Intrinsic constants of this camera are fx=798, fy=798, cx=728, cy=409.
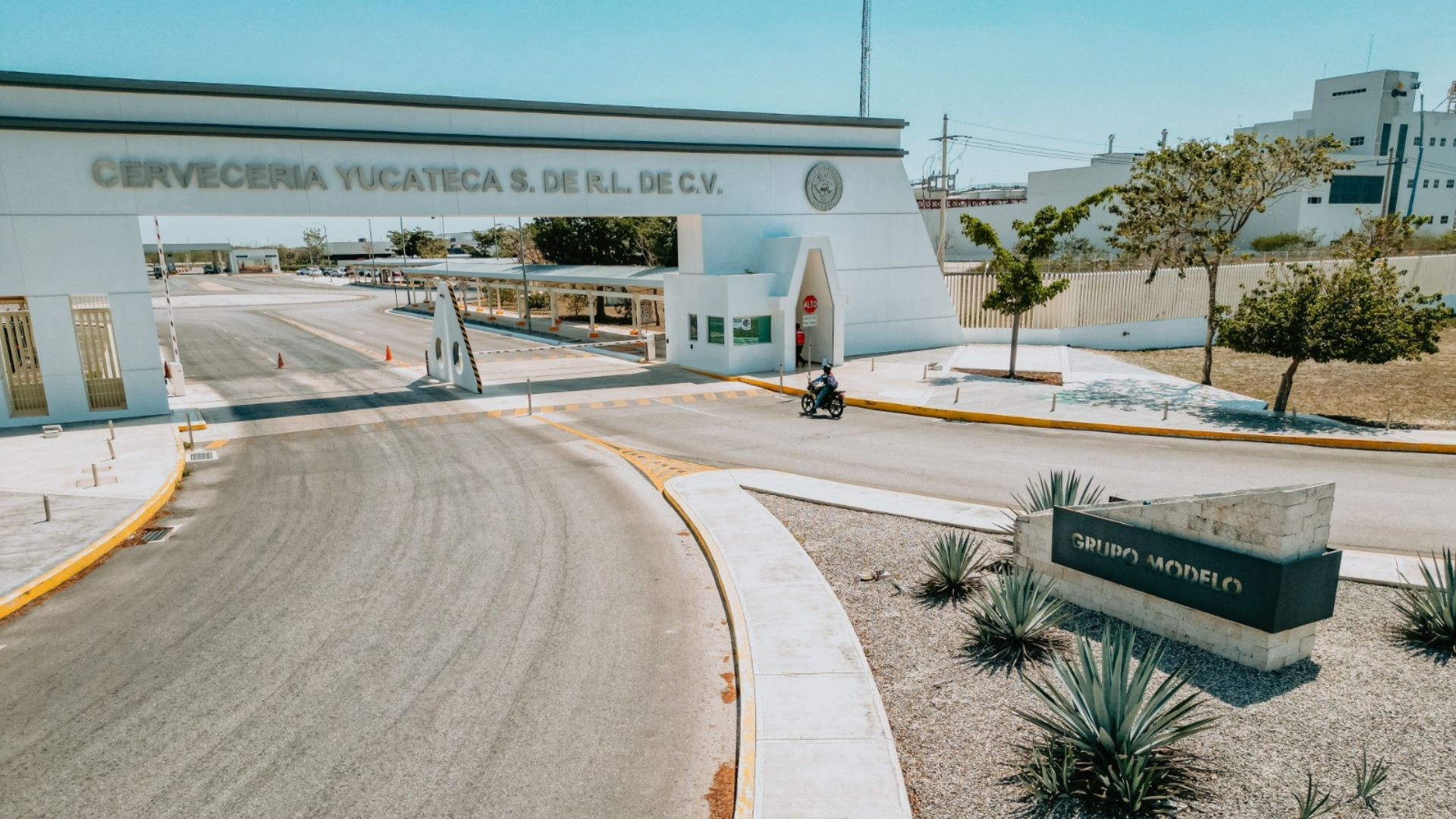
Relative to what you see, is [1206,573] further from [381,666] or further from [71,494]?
[71,494]

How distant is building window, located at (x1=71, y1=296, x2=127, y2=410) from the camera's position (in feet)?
70.7

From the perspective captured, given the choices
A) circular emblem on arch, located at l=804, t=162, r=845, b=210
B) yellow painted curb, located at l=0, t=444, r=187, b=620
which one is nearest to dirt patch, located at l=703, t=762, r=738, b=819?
yellow painted curb, located at l=0, t=444, r=187, b=620

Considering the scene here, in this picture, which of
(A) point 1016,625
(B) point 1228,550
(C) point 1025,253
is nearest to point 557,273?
(C) point 1025,253

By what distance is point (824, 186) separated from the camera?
31.6 metres

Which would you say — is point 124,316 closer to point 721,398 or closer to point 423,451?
point 423,451

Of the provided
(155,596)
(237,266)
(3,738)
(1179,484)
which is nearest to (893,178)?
(1179,484)

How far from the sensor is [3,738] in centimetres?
757

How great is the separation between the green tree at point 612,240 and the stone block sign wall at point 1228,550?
52.7 meters

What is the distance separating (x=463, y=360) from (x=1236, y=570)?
2410cm

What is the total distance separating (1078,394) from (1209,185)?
327 inches

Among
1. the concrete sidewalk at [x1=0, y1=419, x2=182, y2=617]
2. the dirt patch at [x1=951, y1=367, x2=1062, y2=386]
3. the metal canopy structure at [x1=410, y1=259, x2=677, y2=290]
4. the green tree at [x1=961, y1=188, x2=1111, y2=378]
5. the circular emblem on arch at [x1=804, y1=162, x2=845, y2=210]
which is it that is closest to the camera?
the concrete sidewalk at [x1=0, y1=419, x2=182, y2=617]

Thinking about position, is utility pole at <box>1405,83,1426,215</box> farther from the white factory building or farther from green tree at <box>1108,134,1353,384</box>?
green tree at <box>1108,134,1353,384</box>

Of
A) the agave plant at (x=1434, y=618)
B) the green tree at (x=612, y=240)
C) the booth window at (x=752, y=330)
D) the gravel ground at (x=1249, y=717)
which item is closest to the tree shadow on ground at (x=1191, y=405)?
the booth window at (x=752, y=330)

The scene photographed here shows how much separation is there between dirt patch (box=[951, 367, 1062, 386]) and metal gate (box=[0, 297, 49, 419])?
27.5 m
